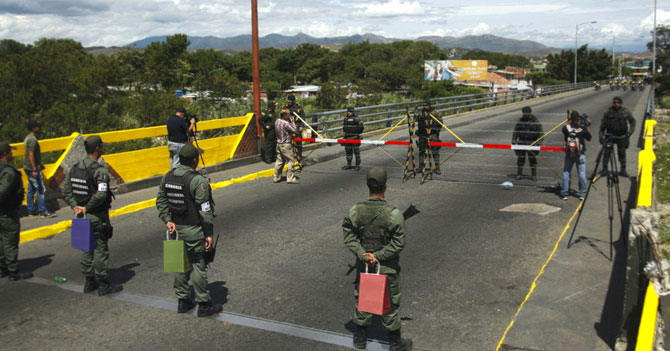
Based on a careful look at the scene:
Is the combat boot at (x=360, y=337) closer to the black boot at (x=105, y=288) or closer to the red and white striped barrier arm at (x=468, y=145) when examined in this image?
the black boot at (x=105, y=288)

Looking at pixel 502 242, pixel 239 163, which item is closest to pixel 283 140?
pixel 239 163

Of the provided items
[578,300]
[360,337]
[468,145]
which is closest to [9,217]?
[360,337]

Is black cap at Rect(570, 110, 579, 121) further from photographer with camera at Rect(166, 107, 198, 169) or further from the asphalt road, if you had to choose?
photographer with camera at Rect(166, 107, 198, 169)

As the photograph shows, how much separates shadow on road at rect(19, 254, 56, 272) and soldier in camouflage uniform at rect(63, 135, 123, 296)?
5.34 ft

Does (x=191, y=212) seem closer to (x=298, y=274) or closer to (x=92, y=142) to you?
(x=92, y=142)

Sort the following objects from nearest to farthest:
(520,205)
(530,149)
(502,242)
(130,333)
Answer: (130,333) < (502,242) < (520,205) < (530,149)

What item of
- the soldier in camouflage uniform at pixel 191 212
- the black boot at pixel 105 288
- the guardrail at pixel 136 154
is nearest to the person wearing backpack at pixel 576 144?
the soldier in camouflage uniform at pixel 191 212

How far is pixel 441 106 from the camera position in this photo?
33500 mm

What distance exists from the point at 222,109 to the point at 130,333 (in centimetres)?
2702

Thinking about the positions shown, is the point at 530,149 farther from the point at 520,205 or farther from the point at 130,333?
the point at 130,333

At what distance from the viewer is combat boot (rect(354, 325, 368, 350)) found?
5.20 metres

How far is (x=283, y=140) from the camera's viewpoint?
43.8 ft

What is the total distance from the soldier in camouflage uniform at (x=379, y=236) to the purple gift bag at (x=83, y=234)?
318 cm

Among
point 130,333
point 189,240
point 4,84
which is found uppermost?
point 4,84
